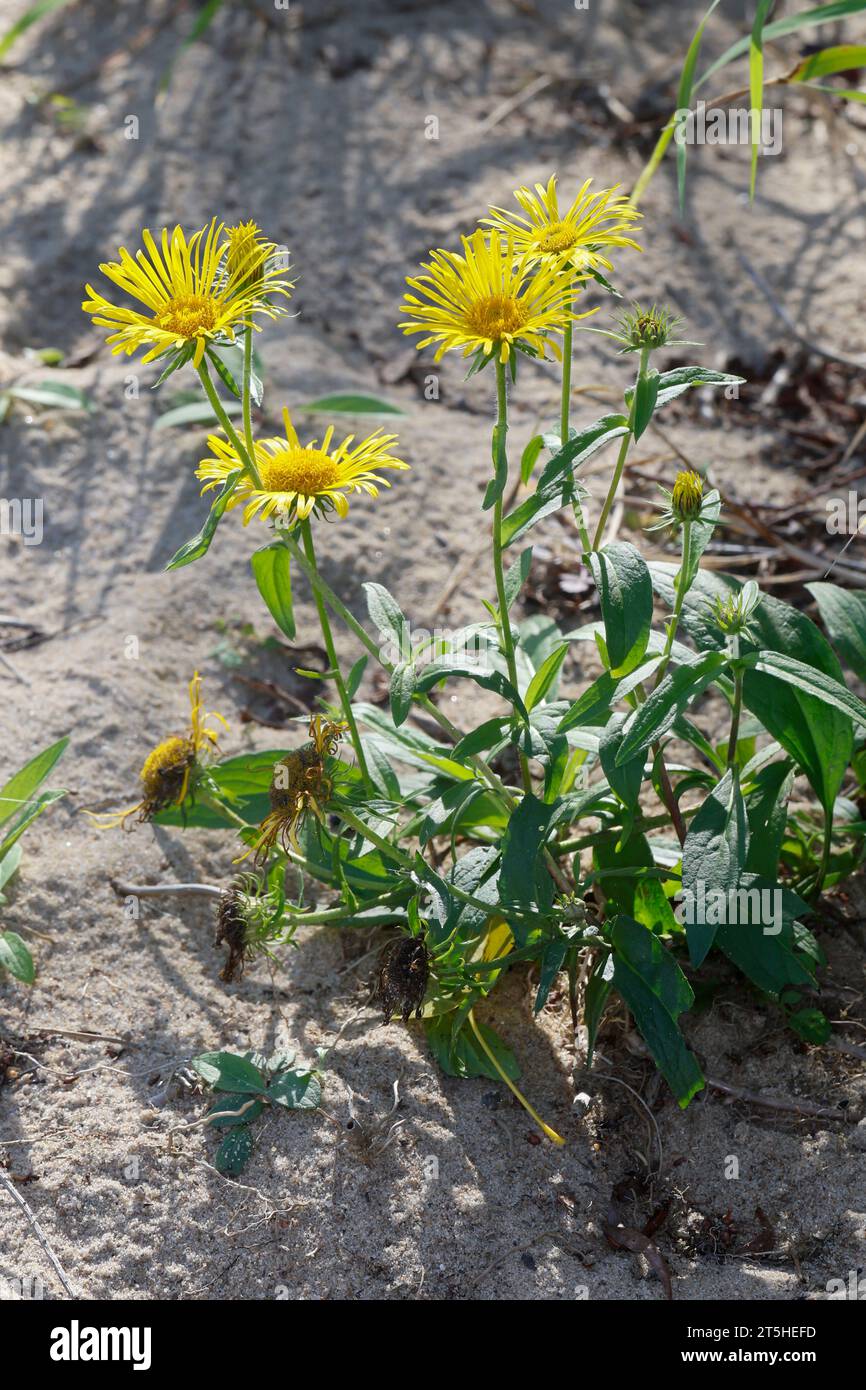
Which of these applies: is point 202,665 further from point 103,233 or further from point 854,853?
point 103,233

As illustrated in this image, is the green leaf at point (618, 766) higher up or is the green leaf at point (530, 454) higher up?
the green leaf at point (530, 454)

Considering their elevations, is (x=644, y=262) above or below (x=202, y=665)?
above

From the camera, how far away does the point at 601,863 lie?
2.58 metres

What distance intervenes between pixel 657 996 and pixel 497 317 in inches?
48.7

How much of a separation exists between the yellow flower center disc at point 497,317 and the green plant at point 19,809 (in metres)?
1.28

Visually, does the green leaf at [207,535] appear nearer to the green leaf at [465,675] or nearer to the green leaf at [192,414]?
the green leaf at [465,675]

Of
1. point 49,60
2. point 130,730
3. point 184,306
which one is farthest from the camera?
point 49,60

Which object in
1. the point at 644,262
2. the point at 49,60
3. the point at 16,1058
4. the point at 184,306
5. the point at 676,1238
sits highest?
the point at 49,60

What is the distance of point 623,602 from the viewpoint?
2225 millimetres

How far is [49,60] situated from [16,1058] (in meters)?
4.45

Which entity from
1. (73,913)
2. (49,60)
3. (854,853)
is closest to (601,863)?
(854,853)

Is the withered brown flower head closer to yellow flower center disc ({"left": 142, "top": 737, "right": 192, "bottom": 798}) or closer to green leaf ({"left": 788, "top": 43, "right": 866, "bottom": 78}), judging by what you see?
yellow flower center disc ({"left": 142, "top": 737, "right": 192, "bottom": 798})

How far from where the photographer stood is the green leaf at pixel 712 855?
2.18 meters

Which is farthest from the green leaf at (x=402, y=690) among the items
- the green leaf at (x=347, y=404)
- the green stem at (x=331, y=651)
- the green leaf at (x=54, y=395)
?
the green leaf at (x=54, y=395)
